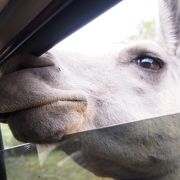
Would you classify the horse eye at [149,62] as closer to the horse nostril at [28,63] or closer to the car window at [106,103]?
the car window at [106,103]

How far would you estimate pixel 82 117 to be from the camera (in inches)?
35.8

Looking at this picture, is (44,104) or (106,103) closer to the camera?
(44,104)

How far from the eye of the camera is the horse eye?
3.82 ft

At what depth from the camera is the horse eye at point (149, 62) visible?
3.82 feet

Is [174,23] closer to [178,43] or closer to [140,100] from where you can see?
[178,43]

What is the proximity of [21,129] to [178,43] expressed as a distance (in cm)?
66

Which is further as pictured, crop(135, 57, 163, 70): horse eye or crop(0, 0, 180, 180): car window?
crop(135, 57, 163, 70): horse eye

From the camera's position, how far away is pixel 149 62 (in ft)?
3.84

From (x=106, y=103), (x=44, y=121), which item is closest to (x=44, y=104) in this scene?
(x=44, y=121)

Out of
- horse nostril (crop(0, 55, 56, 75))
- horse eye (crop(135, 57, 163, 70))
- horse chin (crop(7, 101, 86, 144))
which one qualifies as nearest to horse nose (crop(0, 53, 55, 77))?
horse nostril (crop(0, 55, 56, 75))

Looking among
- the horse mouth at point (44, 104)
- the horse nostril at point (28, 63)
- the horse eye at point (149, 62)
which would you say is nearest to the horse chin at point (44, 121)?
the horse mouth at point (44, 104)

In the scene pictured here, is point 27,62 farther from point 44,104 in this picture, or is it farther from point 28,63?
point 44,104

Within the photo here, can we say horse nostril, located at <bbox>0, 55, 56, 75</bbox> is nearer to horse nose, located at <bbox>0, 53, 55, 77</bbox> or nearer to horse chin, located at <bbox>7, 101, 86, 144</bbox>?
horse nose, located at <bbox>0, 53, 55, 77</bbox>

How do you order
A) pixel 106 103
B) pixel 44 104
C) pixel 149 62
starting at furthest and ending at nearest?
pixel 149 62, pixel 106 103, pixel 44 104
